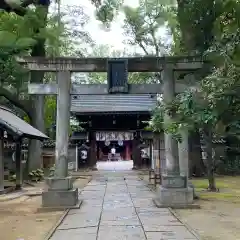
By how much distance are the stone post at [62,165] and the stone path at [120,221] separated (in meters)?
0.60

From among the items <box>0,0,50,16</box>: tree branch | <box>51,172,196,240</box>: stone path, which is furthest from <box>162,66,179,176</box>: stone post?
<box>0,0,50,16</box>: tree branch

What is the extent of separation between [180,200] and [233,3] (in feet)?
25.7

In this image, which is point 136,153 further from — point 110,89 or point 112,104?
point 110,89

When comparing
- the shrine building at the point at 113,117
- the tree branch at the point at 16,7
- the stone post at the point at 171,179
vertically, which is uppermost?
the shrine building at the point at 113,117

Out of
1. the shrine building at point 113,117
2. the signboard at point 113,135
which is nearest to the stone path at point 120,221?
the shrine building at point 113,117

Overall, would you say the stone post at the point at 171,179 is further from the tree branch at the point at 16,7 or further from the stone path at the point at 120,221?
the tree branch at the point at 16,7

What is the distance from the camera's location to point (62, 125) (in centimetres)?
1281

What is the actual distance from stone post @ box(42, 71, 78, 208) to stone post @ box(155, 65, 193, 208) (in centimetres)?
269

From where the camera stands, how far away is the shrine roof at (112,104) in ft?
95.5

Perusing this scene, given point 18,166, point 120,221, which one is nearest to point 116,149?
point 18,166

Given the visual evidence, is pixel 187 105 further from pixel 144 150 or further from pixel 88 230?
pixel 144 150

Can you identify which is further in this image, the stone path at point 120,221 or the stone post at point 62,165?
the stone post at point 62,165

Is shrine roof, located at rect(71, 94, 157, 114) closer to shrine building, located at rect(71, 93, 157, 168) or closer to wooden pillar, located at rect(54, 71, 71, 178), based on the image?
shrine building, located at rect(71, 93, 157, 168)

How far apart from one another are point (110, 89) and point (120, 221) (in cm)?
449
